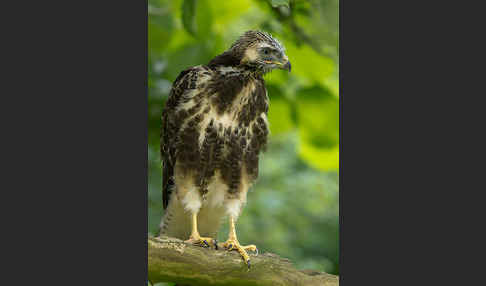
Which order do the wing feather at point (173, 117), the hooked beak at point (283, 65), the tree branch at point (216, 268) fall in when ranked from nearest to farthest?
the tree branch at point (216, 268) < the hooked beak at point (283, 65) < the wing feather at point (173, 117)

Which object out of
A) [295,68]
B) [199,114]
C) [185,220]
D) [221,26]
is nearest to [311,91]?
[295,68]

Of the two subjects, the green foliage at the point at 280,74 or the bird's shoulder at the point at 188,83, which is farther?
the green foliage at the point at 280,74

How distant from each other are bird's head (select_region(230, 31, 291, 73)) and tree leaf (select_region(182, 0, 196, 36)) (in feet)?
1.56

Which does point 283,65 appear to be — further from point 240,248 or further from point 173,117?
point 240,248

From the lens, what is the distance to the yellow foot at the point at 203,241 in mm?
3482

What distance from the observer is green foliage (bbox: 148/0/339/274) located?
3.77 metres

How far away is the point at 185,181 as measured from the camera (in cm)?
357

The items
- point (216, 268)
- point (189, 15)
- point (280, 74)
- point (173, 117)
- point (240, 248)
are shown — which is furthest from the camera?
point (280, 74)

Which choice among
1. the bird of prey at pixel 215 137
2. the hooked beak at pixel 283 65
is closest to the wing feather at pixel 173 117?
the bird of prey at pixel 215 137

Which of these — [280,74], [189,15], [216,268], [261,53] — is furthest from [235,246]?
[189,15]

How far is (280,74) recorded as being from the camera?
410 centimetres

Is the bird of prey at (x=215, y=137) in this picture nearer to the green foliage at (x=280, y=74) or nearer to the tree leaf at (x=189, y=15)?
the green foliage at (x=280, y=74)

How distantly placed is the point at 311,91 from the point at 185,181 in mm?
1298

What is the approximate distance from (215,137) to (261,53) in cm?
59
